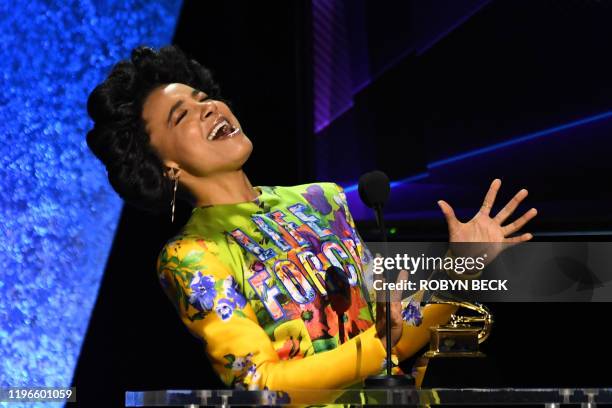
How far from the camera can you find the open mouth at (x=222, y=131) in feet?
7.77

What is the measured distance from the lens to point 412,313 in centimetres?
228

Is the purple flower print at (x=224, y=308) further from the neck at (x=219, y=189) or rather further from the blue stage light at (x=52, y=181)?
the blue stage light at (x=52, y=181)

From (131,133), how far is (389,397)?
3.61 ft

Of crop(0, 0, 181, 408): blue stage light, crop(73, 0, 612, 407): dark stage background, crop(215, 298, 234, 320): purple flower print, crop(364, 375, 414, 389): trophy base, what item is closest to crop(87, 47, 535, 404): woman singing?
crop(215, 298, 234, 320): purple flower print

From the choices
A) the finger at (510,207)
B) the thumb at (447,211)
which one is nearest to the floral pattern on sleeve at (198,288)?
the thumb at (447,211)

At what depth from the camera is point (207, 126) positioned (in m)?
2.37

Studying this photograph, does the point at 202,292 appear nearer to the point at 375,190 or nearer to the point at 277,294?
the point at 277,294

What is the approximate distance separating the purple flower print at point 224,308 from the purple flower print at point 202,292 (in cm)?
2

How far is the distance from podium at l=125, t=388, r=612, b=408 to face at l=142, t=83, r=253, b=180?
2.67 ft

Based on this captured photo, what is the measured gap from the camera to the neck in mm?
2379

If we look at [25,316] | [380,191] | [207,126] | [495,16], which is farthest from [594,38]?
[25,316]

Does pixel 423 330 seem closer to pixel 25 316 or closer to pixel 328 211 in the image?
pixel 328 211

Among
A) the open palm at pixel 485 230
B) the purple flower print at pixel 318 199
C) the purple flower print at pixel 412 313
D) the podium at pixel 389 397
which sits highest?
the purple flower print at pixel 318 199

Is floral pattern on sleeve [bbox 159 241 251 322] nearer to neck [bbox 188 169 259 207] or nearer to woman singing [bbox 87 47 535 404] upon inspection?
woman singing [bbox 87 47 535 404]
